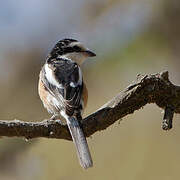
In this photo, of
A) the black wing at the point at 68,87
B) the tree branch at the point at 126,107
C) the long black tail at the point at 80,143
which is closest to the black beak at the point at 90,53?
the black wing at the point at 68,87

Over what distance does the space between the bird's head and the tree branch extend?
1.40 meters

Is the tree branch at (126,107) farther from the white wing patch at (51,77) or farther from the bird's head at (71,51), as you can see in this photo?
the bird's head at (71,51)

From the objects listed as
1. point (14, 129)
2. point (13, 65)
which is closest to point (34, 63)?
point (13, 65)

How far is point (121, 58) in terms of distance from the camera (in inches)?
316

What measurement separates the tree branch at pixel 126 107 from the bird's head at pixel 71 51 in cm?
140

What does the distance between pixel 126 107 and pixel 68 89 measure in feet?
2.28

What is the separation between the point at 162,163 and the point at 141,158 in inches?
9.8

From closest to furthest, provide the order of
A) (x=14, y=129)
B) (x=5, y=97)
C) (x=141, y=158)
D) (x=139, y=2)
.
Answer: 1. (x=14, y=129)
2. (x=141, y=158)
3. (x=5, y=97)
4. (x=139, y=2)

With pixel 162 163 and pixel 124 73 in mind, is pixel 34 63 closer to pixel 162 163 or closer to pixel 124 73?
pixel 124 73

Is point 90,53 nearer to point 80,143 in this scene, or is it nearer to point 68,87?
point 68,87

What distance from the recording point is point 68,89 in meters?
4.93

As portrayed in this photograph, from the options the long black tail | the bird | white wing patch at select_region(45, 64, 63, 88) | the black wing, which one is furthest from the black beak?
the long black tail

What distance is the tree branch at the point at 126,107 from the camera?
13.4 feet

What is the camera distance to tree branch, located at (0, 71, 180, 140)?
408 cm
